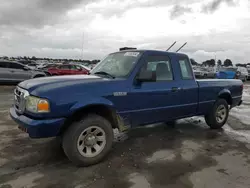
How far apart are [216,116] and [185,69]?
171 centimetres

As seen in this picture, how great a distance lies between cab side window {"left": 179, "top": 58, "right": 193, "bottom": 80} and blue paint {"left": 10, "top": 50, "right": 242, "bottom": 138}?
0.26 ft

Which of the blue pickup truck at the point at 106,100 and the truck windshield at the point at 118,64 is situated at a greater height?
the truck windshield at the point at 118,64

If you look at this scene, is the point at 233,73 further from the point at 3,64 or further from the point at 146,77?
the point at 146,77

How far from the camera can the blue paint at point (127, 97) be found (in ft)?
11.7

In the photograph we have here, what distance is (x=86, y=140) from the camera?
3873 millimetres

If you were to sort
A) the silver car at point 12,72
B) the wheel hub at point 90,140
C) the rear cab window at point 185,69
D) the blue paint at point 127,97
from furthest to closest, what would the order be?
the silver car at point 12,72
the rear cab window at point 185,69
the wheel hub at point 90,140
the blue paint at point 127,97

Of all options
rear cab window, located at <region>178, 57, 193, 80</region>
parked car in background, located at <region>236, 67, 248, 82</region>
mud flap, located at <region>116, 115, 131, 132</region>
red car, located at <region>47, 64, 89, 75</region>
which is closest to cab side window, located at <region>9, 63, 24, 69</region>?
red car, located at <region>47, 64, 89, 75</region>

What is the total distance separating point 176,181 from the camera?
349cm

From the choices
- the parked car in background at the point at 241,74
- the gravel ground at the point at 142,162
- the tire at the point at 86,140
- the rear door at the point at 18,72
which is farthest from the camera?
the parked car in background at the point at 241,74

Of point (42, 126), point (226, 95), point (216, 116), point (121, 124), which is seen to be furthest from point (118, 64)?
point (226, 95)

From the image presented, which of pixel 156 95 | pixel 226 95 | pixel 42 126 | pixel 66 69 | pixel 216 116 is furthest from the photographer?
pixel 66 69

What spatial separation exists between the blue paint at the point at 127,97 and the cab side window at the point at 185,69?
0.08 metres

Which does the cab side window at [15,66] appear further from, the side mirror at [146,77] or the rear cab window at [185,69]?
the side mirror at [146,77]

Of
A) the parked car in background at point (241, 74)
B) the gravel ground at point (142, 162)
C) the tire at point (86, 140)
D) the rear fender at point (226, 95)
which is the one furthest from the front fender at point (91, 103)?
the parked car in background at point (241, 74)
